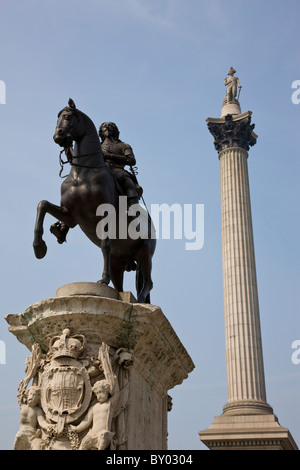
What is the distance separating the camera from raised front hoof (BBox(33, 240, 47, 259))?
25.5 ft

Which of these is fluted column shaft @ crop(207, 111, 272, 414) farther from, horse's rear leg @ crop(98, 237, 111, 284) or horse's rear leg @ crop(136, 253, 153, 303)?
horse's rear leg @ crop(98, 237, 111, 284)

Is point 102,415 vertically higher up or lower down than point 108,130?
lower down

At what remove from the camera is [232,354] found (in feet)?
107

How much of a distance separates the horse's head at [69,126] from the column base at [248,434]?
74.1ft

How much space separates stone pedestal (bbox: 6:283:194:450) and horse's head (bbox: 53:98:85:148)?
1.77m

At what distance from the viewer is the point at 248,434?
2858 centimetres

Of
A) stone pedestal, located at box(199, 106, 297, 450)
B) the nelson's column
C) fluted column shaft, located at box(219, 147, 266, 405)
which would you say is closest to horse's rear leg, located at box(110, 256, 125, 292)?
the nelson's column

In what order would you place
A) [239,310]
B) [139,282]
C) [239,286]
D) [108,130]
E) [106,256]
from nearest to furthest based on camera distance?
[106,256]
[139,282]
[108,130]
[239,310]
[239,286]

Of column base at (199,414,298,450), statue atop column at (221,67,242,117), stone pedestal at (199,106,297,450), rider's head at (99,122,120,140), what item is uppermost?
statue atop column at (221,67,242,117)

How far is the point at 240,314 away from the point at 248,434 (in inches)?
255

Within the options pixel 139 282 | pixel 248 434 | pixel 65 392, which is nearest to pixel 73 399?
pixel 65 392

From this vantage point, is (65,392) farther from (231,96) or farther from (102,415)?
(231,96)

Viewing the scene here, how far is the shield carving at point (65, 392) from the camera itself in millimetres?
6379

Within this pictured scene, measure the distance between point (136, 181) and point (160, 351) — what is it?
7.54 ft
